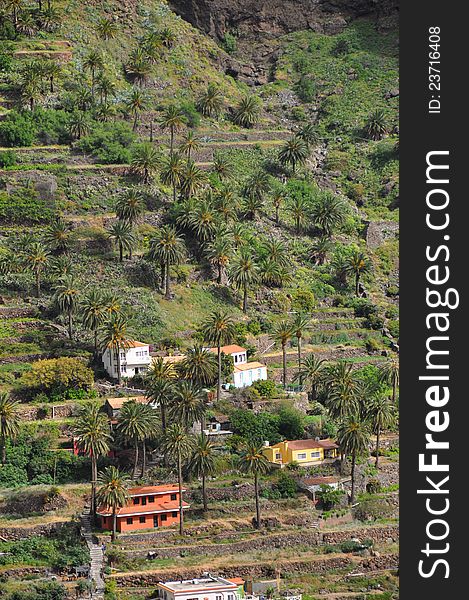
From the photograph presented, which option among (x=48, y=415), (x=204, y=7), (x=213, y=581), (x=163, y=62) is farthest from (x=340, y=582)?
(x=204, y=7)

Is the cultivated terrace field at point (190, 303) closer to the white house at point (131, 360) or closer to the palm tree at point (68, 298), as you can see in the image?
the palm tree at point (68, 298)

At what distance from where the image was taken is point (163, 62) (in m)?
180

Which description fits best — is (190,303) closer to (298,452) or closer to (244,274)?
(244,274)

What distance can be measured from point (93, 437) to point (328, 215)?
2002 inches

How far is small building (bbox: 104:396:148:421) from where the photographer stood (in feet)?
412

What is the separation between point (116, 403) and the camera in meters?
127

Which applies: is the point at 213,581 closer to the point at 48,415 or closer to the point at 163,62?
the point at 48,415

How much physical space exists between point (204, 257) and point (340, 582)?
139ft

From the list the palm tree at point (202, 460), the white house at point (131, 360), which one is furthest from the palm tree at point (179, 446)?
the white house at point (131, 360)

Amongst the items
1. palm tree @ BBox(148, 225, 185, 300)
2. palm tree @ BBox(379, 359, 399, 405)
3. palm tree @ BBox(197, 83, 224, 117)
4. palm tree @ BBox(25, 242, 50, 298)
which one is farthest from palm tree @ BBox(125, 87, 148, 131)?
palm tree @ BBox(379, 359, 399, 405)

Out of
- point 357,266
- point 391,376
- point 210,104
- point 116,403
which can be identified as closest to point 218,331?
point 116,403

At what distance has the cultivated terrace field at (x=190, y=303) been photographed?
118062 millimetres

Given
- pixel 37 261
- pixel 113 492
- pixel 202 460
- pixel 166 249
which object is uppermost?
pixel 166 249

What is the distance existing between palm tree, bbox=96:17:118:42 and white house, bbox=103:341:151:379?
176 ft
